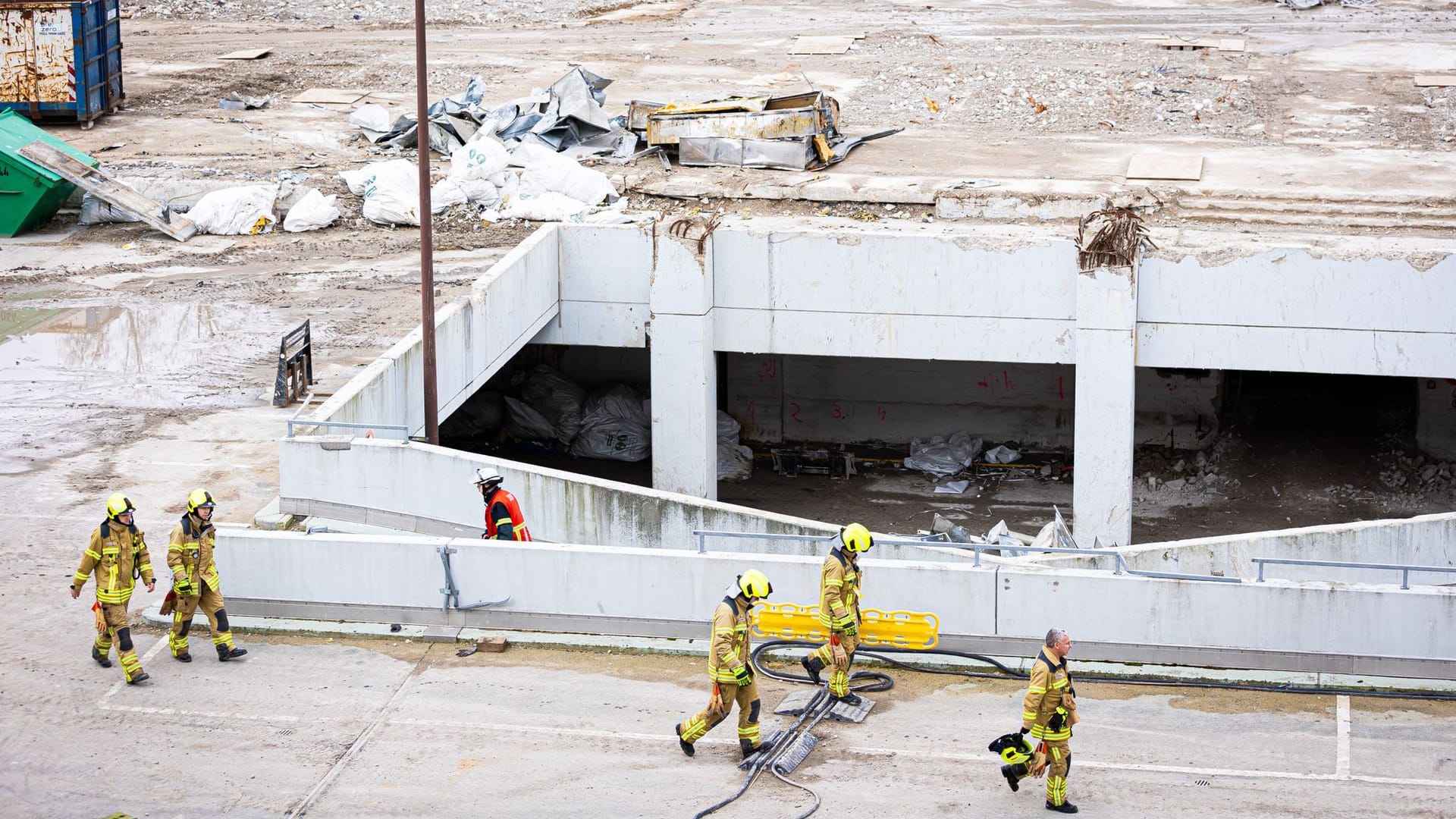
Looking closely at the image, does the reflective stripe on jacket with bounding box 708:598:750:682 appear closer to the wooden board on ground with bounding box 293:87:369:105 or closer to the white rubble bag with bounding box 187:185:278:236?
the white rubble bag with bounding box 187:185:278:236

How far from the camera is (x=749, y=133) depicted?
2416 cm

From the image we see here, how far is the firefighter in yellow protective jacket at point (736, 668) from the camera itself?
31.4ft

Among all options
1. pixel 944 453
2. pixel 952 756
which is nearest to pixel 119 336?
pixel 944 453

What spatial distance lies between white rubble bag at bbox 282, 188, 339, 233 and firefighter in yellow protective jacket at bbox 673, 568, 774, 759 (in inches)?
592

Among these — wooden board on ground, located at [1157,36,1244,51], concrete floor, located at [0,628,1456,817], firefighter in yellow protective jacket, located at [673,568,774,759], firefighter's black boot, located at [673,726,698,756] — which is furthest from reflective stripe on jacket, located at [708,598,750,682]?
wooden board on ground, located at [1157,36,1244,51]

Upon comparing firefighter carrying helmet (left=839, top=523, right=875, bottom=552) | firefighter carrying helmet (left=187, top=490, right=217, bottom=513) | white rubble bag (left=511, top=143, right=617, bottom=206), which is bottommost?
firefighter carrying helmet (left=839, top=523, right=875, bottom=552)

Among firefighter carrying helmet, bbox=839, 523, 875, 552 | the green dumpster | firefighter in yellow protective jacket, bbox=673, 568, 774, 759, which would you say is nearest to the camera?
firefighter in yellow protective jacket, bbox=673, 568, 774, 759

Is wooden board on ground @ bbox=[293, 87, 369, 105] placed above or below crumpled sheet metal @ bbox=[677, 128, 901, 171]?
above

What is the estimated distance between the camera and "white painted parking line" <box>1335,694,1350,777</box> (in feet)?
32.1

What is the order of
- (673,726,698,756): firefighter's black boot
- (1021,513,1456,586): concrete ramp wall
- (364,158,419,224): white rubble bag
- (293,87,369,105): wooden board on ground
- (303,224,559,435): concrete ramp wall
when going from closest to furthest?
(673,726,698,756): firefighter's black boot, (1021,513,1456,586): concrete ramp wall, (303,224,559,435): concrete ramp wall, (364,158,419,224): white rubble bag, (293,87,369,105): wooden board on ground

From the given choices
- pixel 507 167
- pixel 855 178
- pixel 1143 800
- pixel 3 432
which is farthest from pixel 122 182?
pixel 1143 800

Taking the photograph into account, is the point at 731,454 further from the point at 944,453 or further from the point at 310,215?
the point at 310,215

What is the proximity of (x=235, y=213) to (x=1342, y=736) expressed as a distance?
1765cm

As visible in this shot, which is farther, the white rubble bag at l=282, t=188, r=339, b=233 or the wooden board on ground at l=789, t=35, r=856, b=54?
the wooden board on ground at l=789, t=35, r=856, b=54
